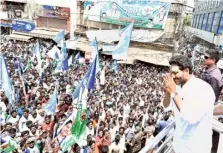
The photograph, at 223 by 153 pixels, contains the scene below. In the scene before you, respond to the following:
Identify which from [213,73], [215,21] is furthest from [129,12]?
[213,73]

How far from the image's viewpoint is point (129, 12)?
27250 mm

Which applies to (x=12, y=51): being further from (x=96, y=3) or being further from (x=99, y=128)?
(x=99, y=128)

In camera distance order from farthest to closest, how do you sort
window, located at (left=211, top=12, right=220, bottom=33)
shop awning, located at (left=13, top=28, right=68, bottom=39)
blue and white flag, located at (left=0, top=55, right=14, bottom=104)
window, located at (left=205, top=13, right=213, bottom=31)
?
window, located at (left=205, top=13, right=213, bottom=31)
window, located at (left=211, top=12, right=220, bottom=33)
shop awning, located at (left=13, top=28, right=68, bottom=39)
blue and white flag, located at (left=0, top=55, right=14, bottom=104)

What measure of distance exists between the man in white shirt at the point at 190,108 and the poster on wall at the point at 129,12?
80.5 ft

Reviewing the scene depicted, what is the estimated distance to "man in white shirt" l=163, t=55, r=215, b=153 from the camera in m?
2.08

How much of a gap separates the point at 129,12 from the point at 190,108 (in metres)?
25.9

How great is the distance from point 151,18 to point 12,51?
39.0 feet

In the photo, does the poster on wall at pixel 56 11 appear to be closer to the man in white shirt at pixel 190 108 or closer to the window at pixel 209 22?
the window at pixel 209 22

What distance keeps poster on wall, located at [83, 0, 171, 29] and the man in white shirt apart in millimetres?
24546

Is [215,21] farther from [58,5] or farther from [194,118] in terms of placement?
[194,118]

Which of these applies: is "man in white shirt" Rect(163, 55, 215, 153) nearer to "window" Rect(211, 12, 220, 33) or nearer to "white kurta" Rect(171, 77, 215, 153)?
"white kurta" Rect(171, 77, 215, 153)

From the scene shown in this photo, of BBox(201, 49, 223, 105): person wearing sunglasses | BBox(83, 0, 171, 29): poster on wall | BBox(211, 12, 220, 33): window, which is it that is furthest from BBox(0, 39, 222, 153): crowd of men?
BBox(211, 12, 220, 33): window

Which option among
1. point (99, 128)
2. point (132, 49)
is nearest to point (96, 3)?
point (132, 49)

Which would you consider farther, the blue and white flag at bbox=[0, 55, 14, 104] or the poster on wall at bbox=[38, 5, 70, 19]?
the poster on wall at bbox=[38, 5, 70, 19]
